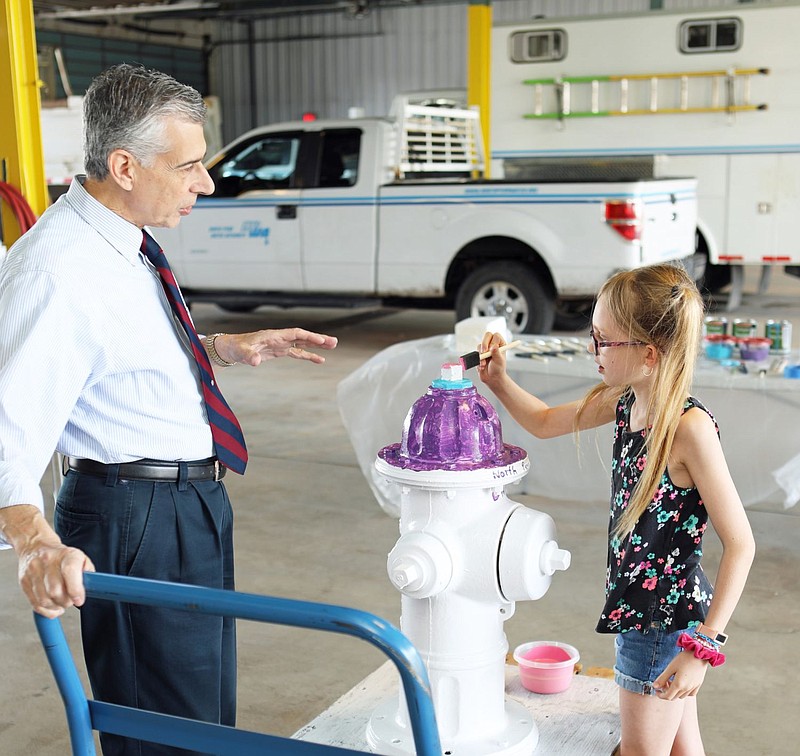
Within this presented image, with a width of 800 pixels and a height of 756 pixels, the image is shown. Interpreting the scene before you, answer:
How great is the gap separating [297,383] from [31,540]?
6.89m

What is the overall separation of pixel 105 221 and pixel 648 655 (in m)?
1.45

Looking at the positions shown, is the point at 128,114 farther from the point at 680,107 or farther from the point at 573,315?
the point at 680,107

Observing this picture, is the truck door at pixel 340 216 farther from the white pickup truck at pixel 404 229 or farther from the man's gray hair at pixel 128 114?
the man's gray hair at pixel 128 114

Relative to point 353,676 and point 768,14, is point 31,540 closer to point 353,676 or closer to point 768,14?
point 353,676

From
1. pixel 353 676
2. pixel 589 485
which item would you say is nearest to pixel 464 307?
pixel 589 485

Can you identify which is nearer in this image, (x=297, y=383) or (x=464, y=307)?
(x=297, y=383)

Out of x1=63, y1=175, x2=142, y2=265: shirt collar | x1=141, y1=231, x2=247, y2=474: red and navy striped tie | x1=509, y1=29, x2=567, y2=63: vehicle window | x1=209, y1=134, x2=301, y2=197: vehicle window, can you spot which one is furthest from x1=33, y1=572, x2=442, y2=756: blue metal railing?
x1=509, y1=29, x2=567, y2=63: vehicle window

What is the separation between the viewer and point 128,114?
204 centimetres

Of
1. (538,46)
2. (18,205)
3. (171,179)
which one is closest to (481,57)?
(538,46)

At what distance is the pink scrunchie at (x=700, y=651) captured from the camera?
2068mm

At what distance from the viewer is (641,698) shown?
7.47 feet

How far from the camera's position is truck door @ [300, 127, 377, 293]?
9.20 metres

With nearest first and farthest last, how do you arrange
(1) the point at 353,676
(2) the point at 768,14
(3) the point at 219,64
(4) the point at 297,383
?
(1) the point at 353,676
(4) the point at 297,383
(2) the point at 768,14
(3) the point at 219,64

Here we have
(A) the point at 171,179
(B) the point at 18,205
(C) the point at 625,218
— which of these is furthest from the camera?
(C) the point at 625,218
